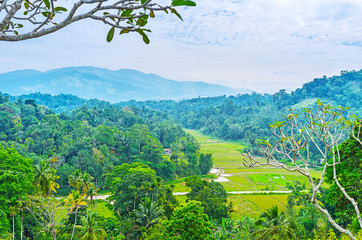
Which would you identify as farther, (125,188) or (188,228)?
(125,188)

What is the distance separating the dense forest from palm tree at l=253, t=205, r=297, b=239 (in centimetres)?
4

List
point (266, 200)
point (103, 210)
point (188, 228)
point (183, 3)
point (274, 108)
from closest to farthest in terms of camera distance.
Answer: point (183, 3)
point (188, 228)
point (103, 210)
point (266, 200)
point (274, 108)

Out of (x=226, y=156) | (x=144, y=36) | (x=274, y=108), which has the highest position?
(x=144, y=36)

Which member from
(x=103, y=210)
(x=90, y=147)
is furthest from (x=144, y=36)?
(x=90, y=147)

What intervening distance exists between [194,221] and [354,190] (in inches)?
262

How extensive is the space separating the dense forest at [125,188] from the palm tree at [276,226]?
0.14 feet

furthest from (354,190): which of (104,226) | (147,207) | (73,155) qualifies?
(73,155)

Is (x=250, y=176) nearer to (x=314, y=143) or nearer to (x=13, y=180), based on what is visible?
(x=13, y=180)

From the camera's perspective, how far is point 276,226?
11.7 meters

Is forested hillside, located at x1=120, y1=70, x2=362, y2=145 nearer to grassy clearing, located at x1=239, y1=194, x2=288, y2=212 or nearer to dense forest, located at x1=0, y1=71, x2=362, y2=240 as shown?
dense forest, located at x1=0, y1=71, x2=362, y2=240

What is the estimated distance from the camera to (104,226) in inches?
625

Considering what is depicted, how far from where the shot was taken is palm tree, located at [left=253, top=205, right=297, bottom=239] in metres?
11.4

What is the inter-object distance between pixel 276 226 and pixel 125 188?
1065cm

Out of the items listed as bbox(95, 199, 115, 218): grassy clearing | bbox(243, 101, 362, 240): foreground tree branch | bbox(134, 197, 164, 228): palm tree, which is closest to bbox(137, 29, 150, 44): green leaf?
bbox(243, 101, 362, 240): foreground tree branch
